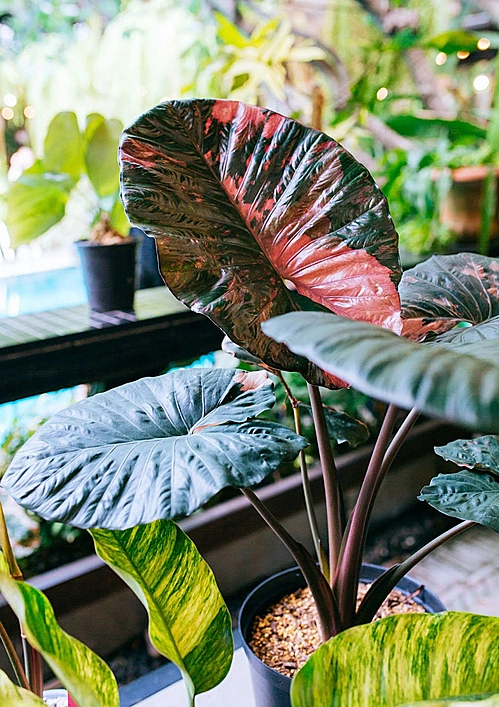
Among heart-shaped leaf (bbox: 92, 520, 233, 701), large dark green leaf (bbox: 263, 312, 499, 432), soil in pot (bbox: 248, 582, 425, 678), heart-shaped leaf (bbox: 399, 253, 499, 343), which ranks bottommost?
soil in pot (bbox: 248, 582, 425, 678)

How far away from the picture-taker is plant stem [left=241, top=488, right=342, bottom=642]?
2.18ft

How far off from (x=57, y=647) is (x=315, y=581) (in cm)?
31

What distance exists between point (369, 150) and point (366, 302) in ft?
5.38

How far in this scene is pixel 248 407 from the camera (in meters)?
0.61

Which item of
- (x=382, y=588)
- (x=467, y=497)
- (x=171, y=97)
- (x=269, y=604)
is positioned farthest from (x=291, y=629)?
(x=171, y=97)

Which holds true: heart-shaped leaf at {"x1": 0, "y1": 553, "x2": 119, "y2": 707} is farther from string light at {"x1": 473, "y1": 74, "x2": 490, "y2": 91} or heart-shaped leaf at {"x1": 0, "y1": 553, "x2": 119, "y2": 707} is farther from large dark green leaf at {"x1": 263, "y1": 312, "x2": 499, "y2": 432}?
string light at {"x1": 473, "y1": 74, "x2": 490, "y2": 91}

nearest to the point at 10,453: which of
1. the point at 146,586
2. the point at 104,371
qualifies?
the point at 104,371

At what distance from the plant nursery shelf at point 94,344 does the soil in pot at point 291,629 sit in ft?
1.95

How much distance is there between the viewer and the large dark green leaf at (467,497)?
66 centimetres

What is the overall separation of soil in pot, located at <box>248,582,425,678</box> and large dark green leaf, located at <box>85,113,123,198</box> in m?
0.90

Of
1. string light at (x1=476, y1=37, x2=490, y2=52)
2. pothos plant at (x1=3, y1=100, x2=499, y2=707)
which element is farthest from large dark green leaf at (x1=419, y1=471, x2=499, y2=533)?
string light at (x1=476, y1=37, x2=490, y2=52)

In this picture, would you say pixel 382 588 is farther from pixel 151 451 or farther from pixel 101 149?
A: pixel 101 149

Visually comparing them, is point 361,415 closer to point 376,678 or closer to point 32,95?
point 32,95

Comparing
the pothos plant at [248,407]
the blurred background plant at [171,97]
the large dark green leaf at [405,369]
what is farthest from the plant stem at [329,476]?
the blurred background plant at [171,97]
